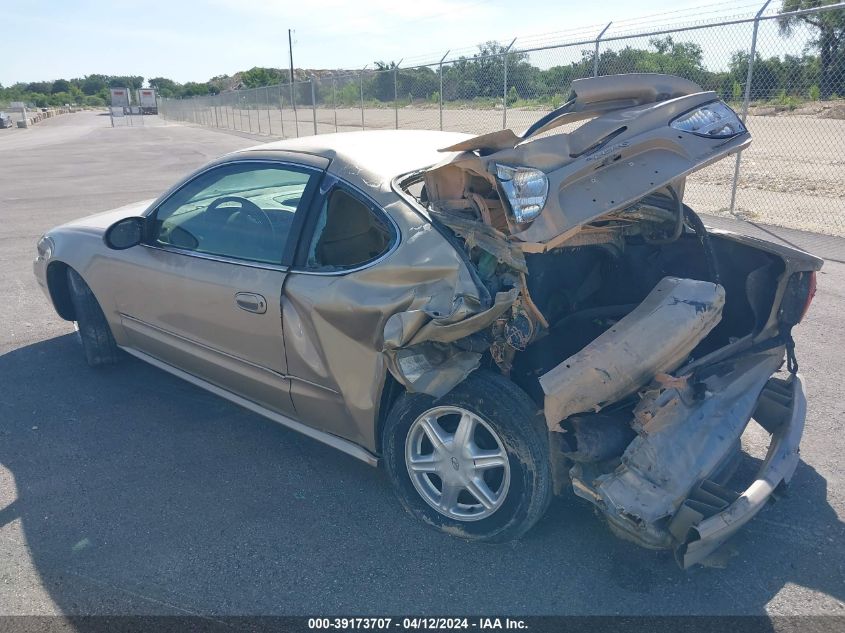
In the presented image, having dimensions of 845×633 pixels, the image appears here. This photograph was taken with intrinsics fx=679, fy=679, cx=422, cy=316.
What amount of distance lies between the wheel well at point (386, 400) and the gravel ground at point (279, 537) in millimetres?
385

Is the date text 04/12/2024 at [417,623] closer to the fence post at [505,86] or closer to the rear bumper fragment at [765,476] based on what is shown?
the rear bumper fragment at [765,476]

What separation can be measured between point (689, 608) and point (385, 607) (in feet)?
3.81

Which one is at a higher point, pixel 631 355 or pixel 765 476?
pixel 631 355

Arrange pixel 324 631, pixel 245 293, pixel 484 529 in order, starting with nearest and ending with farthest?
pixel 324 631 < pixel 484 529 < pixel 245 293

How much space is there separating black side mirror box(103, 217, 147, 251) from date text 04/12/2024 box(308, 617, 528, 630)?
257 centimetres

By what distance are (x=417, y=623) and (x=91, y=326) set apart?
11.0 ft

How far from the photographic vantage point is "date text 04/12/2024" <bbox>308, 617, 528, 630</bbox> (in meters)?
2.55

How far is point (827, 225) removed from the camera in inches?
355

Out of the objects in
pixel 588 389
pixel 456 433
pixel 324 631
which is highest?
pixel 588 389

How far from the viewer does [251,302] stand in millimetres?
3408

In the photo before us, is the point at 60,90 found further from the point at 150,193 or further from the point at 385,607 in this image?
the point at 385,607

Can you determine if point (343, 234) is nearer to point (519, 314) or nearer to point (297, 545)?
point (519, 314)

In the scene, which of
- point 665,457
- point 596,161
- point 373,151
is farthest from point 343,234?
point 665,457

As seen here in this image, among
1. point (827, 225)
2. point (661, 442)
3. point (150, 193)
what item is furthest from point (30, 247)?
point (827, 225)
